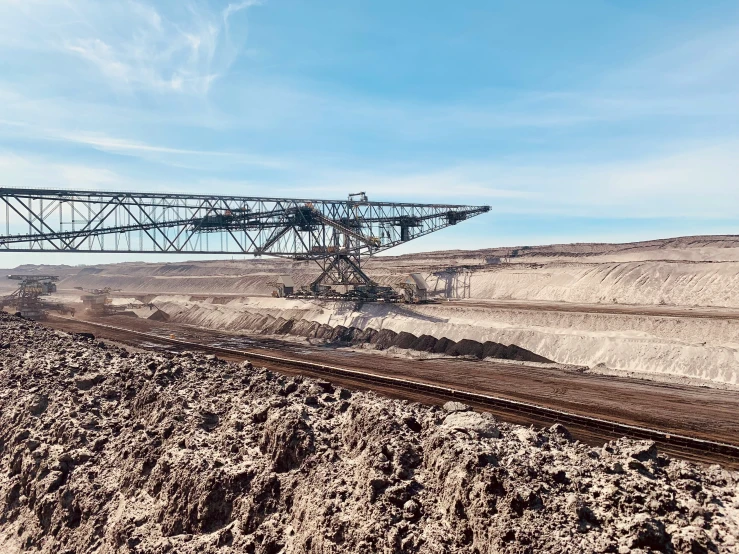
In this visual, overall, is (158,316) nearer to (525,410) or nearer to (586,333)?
(586,333)

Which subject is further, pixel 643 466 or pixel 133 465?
pixel 133 465

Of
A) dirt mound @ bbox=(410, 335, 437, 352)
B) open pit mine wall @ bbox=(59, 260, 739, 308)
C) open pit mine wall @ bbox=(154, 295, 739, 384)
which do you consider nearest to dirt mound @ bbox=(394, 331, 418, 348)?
dirt mound @ bbox=(410, 335, 437, 352)

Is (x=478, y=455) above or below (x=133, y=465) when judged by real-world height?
above

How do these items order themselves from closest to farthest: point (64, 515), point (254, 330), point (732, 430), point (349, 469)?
point (349, 469) → point (64, 515) → point (732, 430) → point (254, 330)

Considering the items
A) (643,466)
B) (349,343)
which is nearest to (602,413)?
(643,466)

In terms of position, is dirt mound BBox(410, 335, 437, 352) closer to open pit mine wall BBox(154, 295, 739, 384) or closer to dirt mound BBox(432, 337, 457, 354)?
dirt mound BBox(432, 337, 457, 354)

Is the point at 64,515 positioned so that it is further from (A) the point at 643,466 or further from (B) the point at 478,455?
(A) the point at 643,466
